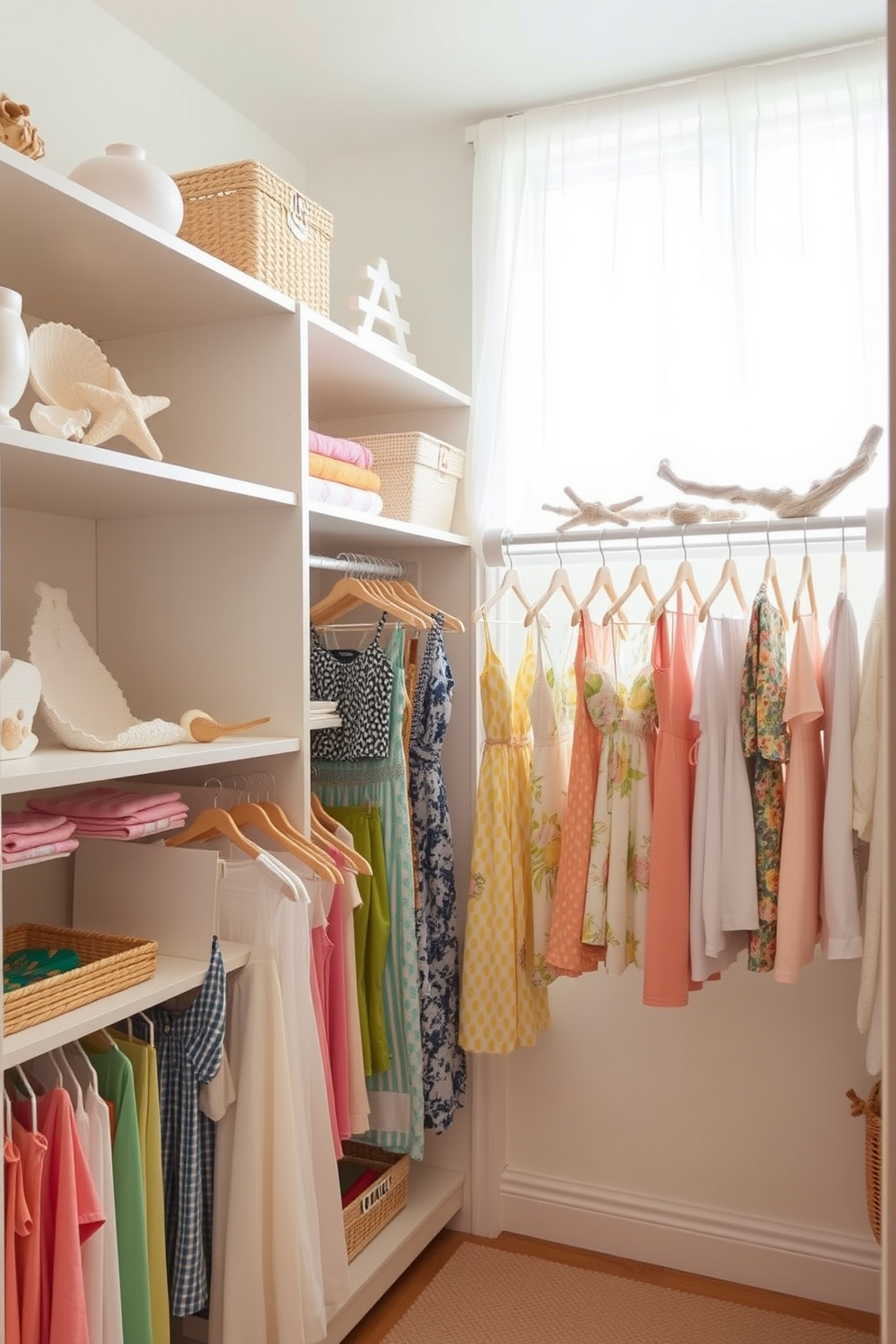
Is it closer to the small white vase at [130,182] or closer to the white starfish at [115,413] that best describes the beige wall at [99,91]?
the small white vase at [130,182]

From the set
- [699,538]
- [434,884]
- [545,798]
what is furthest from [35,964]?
[699,538]

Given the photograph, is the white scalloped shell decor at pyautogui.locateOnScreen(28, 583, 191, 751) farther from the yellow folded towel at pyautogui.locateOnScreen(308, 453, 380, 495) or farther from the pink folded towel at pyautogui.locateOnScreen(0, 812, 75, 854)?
the yellow folded towel at pyautogui.locateOnScreen(308, 453, 380, 495)

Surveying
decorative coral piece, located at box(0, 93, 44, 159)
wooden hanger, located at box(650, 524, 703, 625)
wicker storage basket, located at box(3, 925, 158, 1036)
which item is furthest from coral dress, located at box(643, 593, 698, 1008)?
decorative coral piece, located at box(0, 93, 44, 159)

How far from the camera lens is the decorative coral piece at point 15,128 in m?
1.43

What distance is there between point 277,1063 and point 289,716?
0.60m

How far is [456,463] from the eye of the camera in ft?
8.45

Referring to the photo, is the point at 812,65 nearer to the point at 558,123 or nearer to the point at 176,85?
the point at 558,123

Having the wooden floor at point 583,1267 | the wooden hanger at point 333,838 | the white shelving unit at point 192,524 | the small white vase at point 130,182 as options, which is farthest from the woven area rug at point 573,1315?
the small white vase at point 130,182

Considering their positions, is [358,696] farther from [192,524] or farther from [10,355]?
[10,355]

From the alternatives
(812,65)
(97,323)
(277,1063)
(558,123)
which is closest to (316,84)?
(558,123)

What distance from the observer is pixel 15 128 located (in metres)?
1.44

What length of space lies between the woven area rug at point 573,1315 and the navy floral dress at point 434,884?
36 centimetres

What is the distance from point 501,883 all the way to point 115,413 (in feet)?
4.25

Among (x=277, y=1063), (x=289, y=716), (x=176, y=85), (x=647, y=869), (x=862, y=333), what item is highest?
(x=176, y=85)
